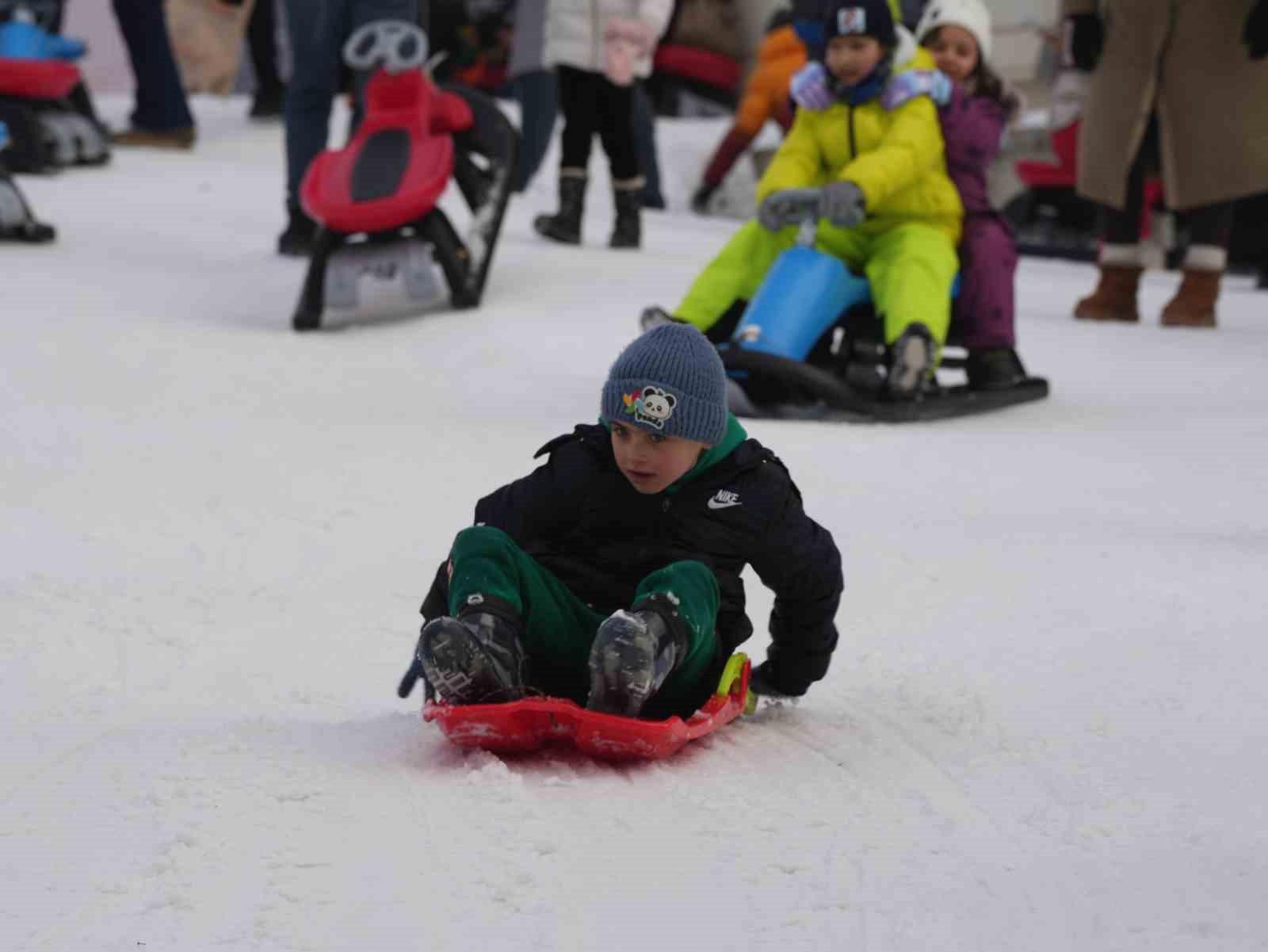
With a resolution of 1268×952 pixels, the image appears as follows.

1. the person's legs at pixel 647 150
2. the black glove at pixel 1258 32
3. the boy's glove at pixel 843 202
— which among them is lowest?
the person's legs at pixel 647 150

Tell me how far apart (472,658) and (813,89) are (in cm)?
344

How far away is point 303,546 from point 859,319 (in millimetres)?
2122

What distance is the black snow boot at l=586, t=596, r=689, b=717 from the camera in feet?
7.46

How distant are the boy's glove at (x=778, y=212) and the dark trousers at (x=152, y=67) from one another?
5.66 metres

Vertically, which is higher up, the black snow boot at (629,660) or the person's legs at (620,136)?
the black snow boot at (629,660)

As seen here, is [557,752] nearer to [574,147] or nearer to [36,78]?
[574,147]

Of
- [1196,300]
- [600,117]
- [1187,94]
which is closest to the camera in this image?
[1187,94]

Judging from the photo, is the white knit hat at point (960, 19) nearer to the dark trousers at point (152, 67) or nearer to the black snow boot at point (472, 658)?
the black snow boot at point (472, 658)

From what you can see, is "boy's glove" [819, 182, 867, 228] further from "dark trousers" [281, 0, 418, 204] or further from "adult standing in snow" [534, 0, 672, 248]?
"adult standing in snow" [534, 0, 672, 248]

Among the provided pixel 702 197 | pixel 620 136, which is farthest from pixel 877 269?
pixel 702 197

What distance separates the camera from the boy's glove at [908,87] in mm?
5301

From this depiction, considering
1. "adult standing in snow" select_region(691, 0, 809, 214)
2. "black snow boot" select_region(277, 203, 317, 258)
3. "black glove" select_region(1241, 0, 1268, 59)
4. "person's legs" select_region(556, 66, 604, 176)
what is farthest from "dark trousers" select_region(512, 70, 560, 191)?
"black glove" select_region(1241, 0, 1268, 59)

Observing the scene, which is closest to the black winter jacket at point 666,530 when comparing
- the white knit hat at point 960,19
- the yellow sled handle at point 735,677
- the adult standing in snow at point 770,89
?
the yellow sled handle at point 735,677

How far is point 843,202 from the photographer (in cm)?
512
